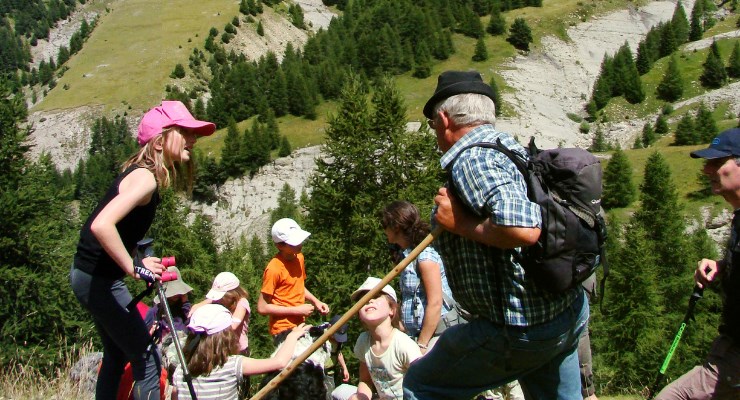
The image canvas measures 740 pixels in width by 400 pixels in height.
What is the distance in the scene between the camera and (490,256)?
9.08 feet

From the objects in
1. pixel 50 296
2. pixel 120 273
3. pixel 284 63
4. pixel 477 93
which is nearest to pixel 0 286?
pixel 50 296

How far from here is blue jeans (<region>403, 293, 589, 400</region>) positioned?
9.08 ft

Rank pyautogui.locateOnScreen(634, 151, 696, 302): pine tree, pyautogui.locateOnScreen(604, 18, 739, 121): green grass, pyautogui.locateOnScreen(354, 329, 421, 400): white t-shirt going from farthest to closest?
1. pyautogui.locateOnScreen(604, 18, 739, 121): green grass
2. pyautogui.locateOnScreen(634, 151, 696, 302): pine tree
3. pyautogui.locateOnScreen(354, 329, 421, 400): white t-shirt

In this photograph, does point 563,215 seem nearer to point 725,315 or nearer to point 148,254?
point 725,315

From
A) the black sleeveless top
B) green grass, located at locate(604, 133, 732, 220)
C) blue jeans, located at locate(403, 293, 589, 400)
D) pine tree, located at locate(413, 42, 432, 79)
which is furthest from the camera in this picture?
pine tree, located at locate(413, 42, 432, 79)

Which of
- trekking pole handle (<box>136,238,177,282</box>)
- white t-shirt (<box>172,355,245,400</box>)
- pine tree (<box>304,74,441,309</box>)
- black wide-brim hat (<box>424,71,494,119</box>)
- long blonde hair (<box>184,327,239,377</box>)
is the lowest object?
pine tree (<box>304,74,441,309</box>)

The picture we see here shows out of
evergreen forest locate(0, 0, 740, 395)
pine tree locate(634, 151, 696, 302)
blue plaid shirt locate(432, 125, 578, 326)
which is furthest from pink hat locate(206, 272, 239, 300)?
pine tree locate(634, 151, 696, 302)

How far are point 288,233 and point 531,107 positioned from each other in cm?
11207

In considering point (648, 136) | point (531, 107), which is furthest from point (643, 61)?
point (531, 107)

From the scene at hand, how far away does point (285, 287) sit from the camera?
6.18 m

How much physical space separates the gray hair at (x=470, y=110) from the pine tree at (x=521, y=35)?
444 ft

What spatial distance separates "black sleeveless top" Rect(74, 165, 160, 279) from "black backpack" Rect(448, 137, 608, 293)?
78.2 inches

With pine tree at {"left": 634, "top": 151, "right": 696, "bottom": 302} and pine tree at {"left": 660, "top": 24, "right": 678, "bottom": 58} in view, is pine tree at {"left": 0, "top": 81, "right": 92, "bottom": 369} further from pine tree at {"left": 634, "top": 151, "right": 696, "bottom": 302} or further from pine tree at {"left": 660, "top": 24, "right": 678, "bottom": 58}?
pine tree at {"left": 660, "top": 24, "right": 678, "bottom": 58}

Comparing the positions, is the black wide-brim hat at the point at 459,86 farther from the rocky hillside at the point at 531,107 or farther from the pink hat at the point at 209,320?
the rocky hillside at the point at 531,107
